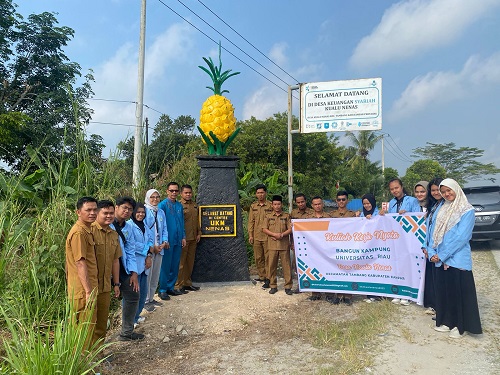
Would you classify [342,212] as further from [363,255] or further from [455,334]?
[455,334]

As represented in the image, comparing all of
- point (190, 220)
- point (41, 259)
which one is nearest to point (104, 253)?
point (41, 259)

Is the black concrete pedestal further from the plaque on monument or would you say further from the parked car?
the parked car

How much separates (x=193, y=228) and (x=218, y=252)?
62 cm

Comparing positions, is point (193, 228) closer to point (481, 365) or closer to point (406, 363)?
point (406, 363)

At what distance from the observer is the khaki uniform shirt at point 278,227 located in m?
5.49

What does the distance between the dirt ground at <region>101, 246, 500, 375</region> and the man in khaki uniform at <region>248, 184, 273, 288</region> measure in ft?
2.64

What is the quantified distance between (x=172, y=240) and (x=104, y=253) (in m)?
2.14

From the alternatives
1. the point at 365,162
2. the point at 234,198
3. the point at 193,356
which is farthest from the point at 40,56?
the point at 365,162

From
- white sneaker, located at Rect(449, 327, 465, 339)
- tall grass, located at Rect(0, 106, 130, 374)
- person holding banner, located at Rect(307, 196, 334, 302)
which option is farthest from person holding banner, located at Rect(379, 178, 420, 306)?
tall grass, located at Rect(0, 106, 130, 374)

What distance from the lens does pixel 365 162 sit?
3328 centimetres

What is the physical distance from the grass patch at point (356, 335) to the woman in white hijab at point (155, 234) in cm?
218

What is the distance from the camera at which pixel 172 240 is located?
545cm

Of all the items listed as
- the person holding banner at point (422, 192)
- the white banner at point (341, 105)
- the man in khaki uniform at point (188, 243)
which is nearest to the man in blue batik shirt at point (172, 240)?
the man in khaki uniform at point (188, 243)

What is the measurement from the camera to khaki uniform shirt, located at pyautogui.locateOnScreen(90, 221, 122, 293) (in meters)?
3.28
